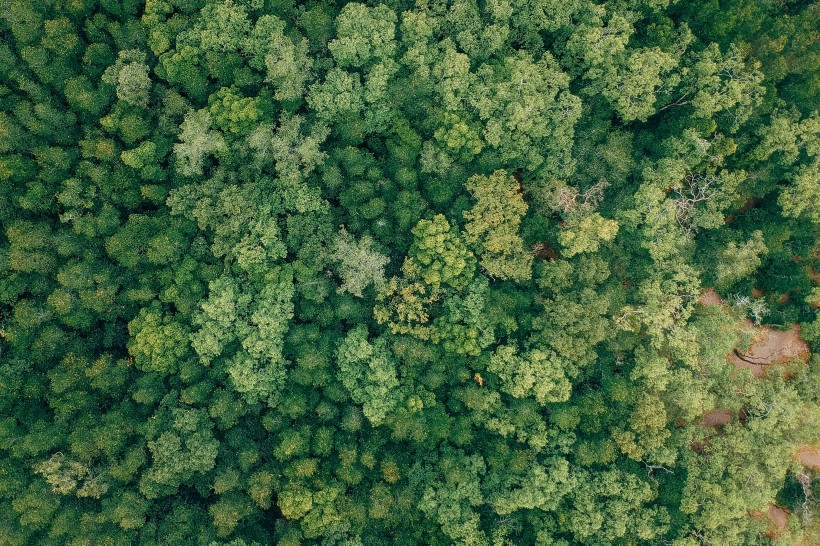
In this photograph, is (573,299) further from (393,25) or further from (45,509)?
(45,509)

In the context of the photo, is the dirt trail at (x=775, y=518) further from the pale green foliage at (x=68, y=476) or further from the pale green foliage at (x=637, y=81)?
the pale green foliage at (x=68, y=476)

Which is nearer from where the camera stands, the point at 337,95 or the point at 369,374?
the point at 369,374

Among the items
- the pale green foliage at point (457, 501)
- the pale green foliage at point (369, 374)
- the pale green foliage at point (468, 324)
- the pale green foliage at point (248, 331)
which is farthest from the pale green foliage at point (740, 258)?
the pale green foliage at point (248, 331)

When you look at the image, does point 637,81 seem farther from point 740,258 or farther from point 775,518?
point 775,518

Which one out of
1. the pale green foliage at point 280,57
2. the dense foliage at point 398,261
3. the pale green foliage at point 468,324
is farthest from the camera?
the pale green foliage at point 468,324

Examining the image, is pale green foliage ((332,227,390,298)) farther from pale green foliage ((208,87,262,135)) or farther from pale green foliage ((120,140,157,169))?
pale green foliage ((120,140,157,169))

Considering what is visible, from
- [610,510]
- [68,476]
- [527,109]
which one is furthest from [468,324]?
[68,476]

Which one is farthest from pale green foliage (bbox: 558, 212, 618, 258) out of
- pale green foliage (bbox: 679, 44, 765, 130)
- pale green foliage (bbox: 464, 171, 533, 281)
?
pale green foliage (bbox: 679, 44, 765, 130)

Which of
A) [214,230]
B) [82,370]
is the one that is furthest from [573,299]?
[82,370]
